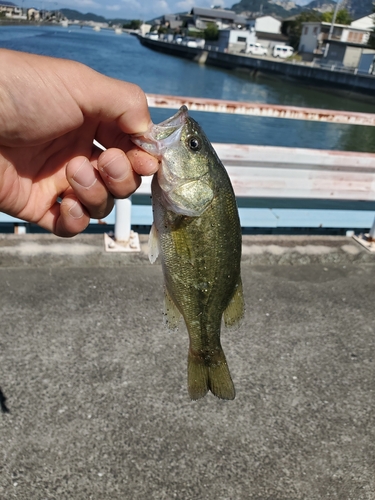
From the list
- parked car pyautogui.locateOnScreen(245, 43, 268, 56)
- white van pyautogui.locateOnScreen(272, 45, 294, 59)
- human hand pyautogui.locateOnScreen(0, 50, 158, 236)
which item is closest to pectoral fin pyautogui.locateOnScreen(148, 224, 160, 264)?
human hand pyautogui.locateOnScreen(0, 50, 158, 236)

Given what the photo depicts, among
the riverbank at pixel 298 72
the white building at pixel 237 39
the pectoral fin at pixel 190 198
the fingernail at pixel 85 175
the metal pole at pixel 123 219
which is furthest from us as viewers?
the white building at pixel 237 39

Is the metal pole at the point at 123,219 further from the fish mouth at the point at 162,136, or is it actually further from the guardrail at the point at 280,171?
the fish mouth at the point at 162,136

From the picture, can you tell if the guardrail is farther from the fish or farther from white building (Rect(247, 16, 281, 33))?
white building (Rect(247, 16, 281, 33))

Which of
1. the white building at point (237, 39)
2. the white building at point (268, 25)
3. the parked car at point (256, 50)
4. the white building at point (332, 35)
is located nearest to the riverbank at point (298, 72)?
the parked car at point (256, 50)

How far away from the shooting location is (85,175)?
2.14 meters

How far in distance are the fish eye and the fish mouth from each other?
0.18 ft

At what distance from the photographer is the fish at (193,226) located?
1932 mm

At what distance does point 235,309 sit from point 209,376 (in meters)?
0.37

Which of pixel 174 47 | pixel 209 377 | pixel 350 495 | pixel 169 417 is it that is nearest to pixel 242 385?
pixel 169 417

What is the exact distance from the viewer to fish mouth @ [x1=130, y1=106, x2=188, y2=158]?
1932 millimetres

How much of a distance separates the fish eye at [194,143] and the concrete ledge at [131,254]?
3.04 meters

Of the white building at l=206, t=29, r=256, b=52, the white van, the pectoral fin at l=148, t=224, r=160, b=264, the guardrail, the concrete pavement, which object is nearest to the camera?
the pectoral fin at l=148, t=224, r=160, b=264

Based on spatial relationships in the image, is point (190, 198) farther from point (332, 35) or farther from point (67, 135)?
point (332, 35)

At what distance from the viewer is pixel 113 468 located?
106 inches
